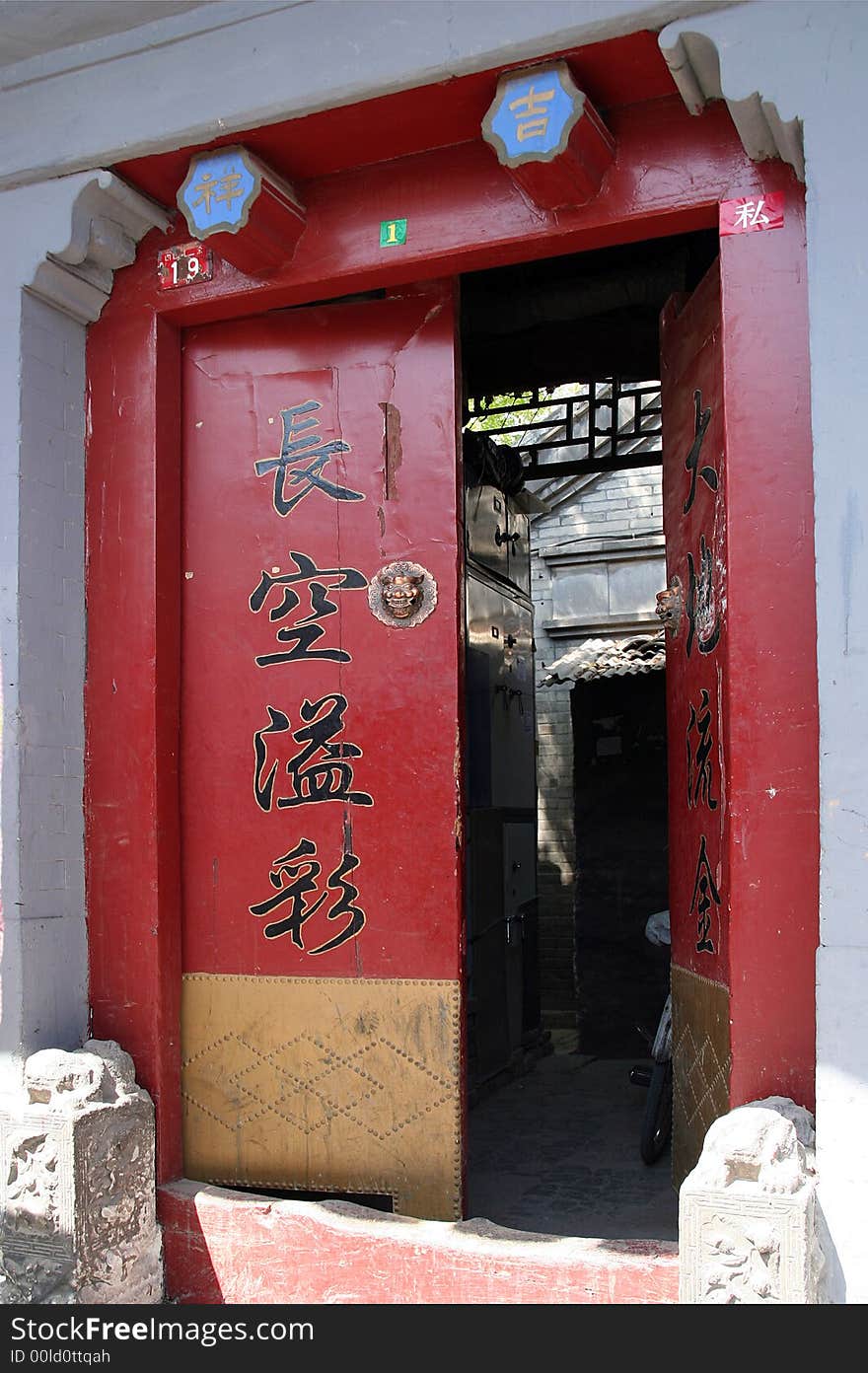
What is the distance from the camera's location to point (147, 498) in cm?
465

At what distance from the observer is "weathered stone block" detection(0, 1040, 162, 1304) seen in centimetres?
393

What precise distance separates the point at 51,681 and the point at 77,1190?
1.86 meters

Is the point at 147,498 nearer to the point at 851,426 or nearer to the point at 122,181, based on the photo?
the point at 122,181

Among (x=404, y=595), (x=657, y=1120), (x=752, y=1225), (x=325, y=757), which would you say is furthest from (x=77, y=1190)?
(x=657, y=1120)

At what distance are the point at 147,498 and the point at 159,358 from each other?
1.90 feet

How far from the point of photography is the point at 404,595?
4457mm

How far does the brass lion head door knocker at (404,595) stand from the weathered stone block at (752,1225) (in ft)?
7.12

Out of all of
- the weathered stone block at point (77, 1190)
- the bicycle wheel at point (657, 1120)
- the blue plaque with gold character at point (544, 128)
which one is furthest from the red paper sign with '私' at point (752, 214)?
the bicycle wheel at point (657, 1120)

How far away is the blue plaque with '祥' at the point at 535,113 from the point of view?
3652 millimetres

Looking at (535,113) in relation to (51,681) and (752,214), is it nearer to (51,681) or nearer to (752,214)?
(752,214)

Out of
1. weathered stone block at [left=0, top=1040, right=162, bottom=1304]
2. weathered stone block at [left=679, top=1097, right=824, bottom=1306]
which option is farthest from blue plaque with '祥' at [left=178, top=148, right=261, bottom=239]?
weathered stone block at [left=679, top=1097, right=824, bottom=1306]

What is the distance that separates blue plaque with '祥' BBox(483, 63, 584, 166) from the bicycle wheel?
13.8 ft

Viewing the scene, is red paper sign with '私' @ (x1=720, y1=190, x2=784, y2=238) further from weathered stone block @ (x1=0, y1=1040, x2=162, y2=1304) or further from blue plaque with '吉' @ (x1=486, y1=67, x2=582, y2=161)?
weathered stone block @ (x1=0, y1=1040, x2=162, y2=1304)

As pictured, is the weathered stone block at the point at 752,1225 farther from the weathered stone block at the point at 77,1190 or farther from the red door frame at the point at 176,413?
the weathered stone block at the point at 77,1190
